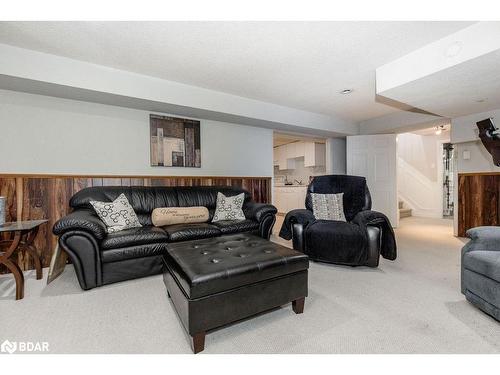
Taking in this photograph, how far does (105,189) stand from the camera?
9.36 feet

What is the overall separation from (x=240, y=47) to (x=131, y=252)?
7.24ft

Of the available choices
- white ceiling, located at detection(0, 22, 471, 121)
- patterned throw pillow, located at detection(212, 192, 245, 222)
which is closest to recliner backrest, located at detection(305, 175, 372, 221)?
patterned throw pillow, located at detection(212, 192, 245, 222)

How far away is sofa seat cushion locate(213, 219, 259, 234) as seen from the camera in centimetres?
287

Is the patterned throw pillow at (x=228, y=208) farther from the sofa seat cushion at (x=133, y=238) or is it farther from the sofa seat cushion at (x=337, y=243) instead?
the sofa seat cushion at (x=337, y=243)

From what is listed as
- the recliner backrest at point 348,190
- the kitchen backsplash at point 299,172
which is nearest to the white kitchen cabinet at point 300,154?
the kitchen backsplash at point 299,172

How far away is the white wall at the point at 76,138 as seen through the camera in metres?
2.65

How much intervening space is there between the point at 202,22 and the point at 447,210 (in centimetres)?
726

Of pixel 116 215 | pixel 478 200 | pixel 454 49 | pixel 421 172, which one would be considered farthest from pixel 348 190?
pixel 421 172

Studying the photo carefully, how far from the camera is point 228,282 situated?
1.42 m

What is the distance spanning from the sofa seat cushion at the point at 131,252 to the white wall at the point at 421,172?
695cm

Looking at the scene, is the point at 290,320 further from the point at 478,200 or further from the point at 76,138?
the point at 478,200

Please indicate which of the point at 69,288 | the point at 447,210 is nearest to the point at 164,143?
the point at 69,288
